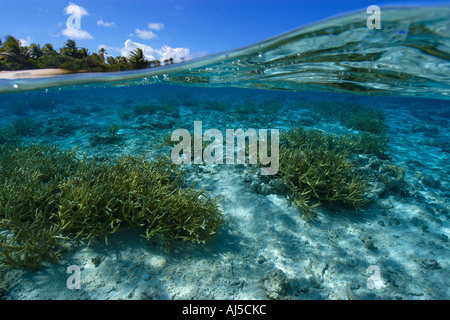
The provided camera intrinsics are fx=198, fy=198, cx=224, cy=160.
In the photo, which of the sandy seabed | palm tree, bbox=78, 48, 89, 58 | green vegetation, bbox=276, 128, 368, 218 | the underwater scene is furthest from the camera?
palm tree, bbox=78, 48, 89, 58

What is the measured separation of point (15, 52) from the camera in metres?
10.2

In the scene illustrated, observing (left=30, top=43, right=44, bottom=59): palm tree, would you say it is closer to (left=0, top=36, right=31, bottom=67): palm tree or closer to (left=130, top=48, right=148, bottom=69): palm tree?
(left=0, top=36, right=31, bottom=67): palm tree

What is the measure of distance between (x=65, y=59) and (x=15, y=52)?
203 centimetres

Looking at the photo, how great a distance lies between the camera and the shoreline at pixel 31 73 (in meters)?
10.7

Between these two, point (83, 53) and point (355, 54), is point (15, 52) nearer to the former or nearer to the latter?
point (83, 53)

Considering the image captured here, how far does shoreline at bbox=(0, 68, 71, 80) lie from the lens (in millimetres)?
10727

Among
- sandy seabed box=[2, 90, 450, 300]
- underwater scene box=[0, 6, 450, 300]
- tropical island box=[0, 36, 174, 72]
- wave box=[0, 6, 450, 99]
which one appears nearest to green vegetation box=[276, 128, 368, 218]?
underwater scene box=[0, 6, 450, 300]

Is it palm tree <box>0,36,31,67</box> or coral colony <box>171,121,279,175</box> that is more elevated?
palm tree <box>0,36,31,67</box>

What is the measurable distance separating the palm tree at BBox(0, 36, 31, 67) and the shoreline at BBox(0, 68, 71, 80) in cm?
66

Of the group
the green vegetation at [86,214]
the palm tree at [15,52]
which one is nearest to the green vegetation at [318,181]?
the green vegetation at [86,214]

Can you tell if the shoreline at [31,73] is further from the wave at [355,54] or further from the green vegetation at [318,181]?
the green vegetation at [318,181]

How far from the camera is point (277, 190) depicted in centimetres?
554

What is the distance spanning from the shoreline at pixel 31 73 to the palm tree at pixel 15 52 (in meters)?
0.66
